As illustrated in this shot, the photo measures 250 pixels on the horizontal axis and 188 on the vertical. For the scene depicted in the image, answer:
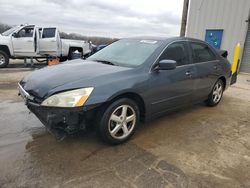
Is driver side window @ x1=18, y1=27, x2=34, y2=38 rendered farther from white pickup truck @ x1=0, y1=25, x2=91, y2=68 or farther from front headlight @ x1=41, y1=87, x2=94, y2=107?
front headlight @ x1=41, y1=87, x2=94, y2=107

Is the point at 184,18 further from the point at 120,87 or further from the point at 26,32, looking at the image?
the point at 120,87

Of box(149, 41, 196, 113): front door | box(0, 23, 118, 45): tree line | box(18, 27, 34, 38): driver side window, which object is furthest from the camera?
box(0, 23, 118, 45): tree line

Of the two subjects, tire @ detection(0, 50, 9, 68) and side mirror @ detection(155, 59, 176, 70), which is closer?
side mirror @ detection(155, 59, 176, 70)

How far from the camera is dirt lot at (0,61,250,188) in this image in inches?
96.3

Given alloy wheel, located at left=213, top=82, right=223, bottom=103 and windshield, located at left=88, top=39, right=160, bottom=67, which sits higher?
windshield, located at left=88, top=39, right=160, bottom=67

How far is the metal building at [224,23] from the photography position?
1034 centimetres

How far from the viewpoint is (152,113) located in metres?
3.55

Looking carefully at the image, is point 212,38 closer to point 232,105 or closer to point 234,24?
point 234,24

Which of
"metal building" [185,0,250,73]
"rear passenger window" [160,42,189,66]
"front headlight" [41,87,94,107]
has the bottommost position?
"front headlight" [41,87,94,107]

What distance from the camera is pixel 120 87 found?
298 cm

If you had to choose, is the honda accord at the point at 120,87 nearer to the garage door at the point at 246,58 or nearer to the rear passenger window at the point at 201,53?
the rear passenger window at the point at 201,53

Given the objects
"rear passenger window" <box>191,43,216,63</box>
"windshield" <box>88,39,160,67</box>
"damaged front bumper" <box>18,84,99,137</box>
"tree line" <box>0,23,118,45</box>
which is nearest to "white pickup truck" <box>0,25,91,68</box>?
"tree line" <box>0,23,118,45</box>

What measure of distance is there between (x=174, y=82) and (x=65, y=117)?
192 cm

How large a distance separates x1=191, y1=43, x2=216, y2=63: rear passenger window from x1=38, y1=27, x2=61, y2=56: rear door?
8926mm
